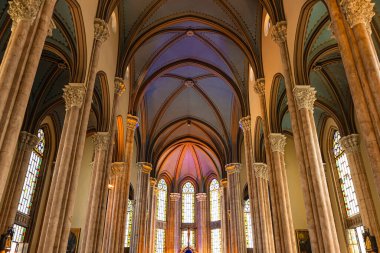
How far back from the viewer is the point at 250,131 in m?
18.9

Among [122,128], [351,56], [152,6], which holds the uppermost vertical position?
[152,6]

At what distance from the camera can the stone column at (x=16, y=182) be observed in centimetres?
1445

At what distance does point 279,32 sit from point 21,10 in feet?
29.2

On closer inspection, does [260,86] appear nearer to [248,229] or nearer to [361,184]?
[361,184]

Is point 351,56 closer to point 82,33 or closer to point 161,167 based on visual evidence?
point 82,33

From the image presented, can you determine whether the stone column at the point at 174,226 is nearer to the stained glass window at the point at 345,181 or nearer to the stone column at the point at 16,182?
the stained glass window at the point at 345,181

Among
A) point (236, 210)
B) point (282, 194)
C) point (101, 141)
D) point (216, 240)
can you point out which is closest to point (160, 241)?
point (216, 240)

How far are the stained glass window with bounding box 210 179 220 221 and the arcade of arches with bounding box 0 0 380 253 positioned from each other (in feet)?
8.17

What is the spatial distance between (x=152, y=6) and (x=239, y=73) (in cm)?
663

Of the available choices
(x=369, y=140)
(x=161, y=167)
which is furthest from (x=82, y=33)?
(x=161, y=167)

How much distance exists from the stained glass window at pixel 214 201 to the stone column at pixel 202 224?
0.70m

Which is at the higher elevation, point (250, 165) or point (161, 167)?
point (161, 167)

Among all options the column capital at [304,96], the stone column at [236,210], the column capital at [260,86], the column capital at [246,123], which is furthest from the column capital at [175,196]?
the column capital at [304,96]

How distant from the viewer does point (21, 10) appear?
7168 mm
